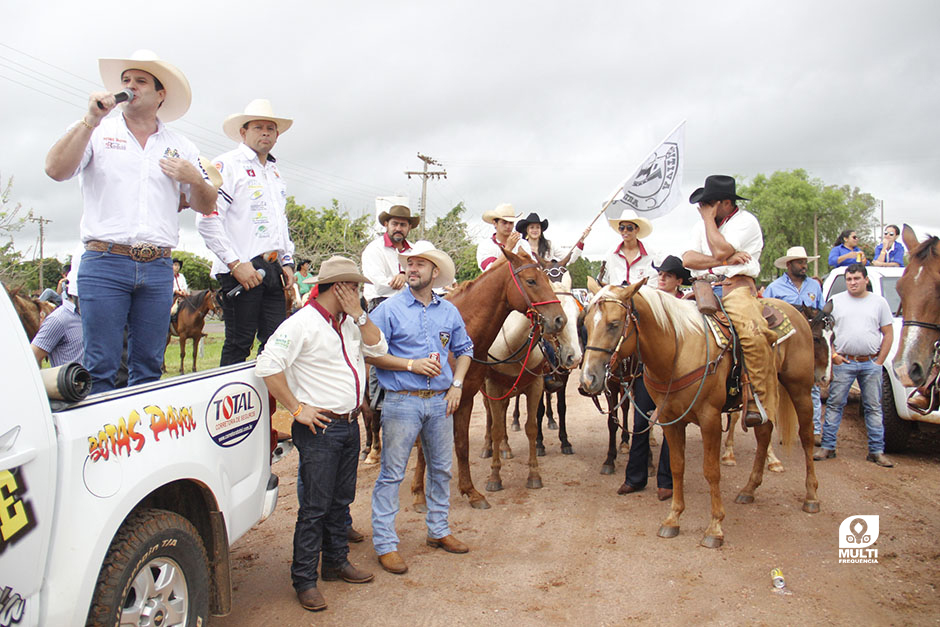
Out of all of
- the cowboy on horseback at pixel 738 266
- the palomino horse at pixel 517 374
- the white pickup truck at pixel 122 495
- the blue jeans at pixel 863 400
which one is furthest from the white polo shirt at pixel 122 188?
the blue jeans at pixel 863 400

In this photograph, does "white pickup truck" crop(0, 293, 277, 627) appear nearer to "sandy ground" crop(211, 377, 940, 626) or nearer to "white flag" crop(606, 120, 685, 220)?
"sandy ground" crop(211, 377, 940, 626)

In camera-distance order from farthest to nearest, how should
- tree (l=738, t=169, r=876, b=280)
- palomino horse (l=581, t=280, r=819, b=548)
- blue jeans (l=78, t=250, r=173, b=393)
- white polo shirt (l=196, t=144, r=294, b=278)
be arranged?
tree (l=738, t=169, r=876, b=280) → palomino horse (l=581, t=280, r=819, b=548) → white polo shirt (l=196, t=144, r=294, b=278) → blue jeans (l=78, t=250, r=173, b=393)

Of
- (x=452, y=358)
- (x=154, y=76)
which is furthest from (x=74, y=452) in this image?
(x=452, y=358)

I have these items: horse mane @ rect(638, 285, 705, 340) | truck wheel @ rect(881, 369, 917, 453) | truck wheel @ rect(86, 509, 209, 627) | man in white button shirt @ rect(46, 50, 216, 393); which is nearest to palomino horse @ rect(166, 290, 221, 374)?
man in white button shirt @ rect(46, 50, 216, 393)

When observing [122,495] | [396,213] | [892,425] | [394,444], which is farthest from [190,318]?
[892,425]

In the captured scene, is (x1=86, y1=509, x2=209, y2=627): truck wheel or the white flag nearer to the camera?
(x1=86, y1=509, x2=209, y2=627): truck wheel

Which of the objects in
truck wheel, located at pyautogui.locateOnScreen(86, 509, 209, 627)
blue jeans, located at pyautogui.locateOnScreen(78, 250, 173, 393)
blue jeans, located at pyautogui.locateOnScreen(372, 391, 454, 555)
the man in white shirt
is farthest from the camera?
blue jeans, located at pyautogui.locateOnScreen(372, 391, 454, 555)

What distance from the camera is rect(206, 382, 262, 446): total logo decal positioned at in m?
3.26

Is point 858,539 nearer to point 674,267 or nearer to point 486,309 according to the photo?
point 674,267

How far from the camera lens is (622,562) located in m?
4.80

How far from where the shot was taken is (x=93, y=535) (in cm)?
242

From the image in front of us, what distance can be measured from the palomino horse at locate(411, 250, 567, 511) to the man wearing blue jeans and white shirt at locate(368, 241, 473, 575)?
0.95m

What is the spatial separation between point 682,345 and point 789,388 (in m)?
1.80

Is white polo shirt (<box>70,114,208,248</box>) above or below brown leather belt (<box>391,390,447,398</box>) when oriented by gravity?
above
